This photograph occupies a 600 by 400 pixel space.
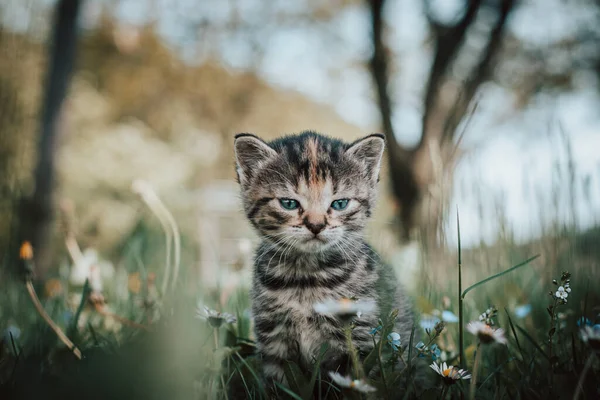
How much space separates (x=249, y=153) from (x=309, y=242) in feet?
2.03

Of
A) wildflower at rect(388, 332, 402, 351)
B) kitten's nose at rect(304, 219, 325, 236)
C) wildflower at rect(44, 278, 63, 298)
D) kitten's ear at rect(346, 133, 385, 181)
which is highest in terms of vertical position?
kitten's ear at rect(346, 133, 385, 181)

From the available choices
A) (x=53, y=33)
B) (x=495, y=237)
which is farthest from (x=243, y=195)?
(x=53, y=33)

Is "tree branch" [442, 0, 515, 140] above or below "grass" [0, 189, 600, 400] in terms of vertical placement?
above

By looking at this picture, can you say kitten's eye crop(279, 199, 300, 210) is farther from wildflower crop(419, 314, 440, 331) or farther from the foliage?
wildflower crop(419, 314, 440, 331)

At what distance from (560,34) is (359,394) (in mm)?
10378

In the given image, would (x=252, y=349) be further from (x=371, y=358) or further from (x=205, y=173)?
(x=205, y=173)

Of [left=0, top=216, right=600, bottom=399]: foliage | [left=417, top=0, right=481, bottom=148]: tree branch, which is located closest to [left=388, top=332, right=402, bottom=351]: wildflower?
[left=0, top=216, right=600, bottom=399]: foliage

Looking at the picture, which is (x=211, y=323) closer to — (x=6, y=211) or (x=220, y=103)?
(x=6, y=211)

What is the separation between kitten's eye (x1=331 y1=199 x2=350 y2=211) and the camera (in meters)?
2.21

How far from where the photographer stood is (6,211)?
1604 millimetres

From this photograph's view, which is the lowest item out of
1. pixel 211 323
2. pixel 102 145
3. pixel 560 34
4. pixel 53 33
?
pixel 211 323

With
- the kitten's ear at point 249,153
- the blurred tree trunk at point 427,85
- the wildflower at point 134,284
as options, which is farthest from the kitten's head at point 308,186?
the blurred tree trunk at point 427,85

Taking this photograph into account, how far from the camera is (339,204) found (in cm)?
223

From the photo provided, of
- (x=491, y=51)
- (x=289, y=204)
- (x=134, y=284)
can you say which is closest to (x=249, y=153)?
(x=289, y=204)
